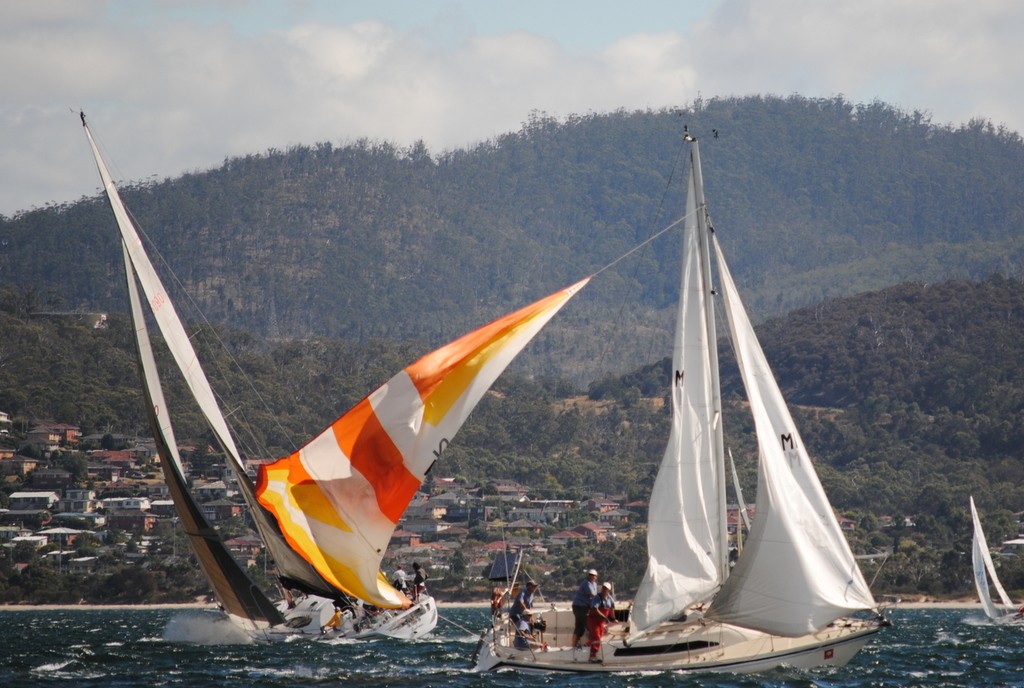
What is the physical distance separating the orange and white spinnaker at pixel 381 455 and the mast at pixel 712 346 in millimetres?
2068

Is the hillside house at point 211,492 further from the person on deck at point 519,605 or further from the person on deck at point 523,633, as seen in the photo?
the person on deck at point 523,633

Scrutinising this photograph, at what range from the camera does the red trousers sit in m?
24.9

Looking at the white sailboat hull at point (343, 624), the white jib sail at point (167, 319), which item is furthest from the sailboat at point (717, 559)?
the white sailboat hull at point (343, 624)

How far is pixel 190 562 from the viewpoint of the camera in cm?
7938

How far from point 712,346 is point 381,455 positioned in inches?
208

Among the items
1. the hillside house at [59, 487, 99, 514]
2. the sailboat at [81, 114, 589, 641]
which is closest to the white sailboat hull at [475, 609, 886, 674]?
the sailboat at [81, 114, 589, 641]

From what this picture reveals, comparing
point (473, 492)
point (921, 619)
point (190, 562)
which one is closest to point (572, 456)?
point (473, 492)

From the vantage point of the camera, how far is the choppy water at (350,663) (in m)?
25.6

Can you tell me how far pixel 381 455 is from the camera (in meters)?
24.8

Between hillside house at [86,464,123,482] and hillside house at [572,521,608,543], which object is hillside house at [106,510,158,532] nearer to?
hillside house at [86,464,123,482]

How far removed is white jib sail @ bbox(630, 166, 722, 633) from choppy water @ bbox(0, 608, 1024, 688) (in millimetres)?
1338

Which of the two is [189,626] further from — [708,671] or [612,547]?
[612,547]

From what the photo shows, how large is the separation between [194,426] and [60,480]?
45.3 feet

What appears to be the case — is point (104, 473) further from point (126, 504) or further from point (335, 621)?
point (335, 621)
